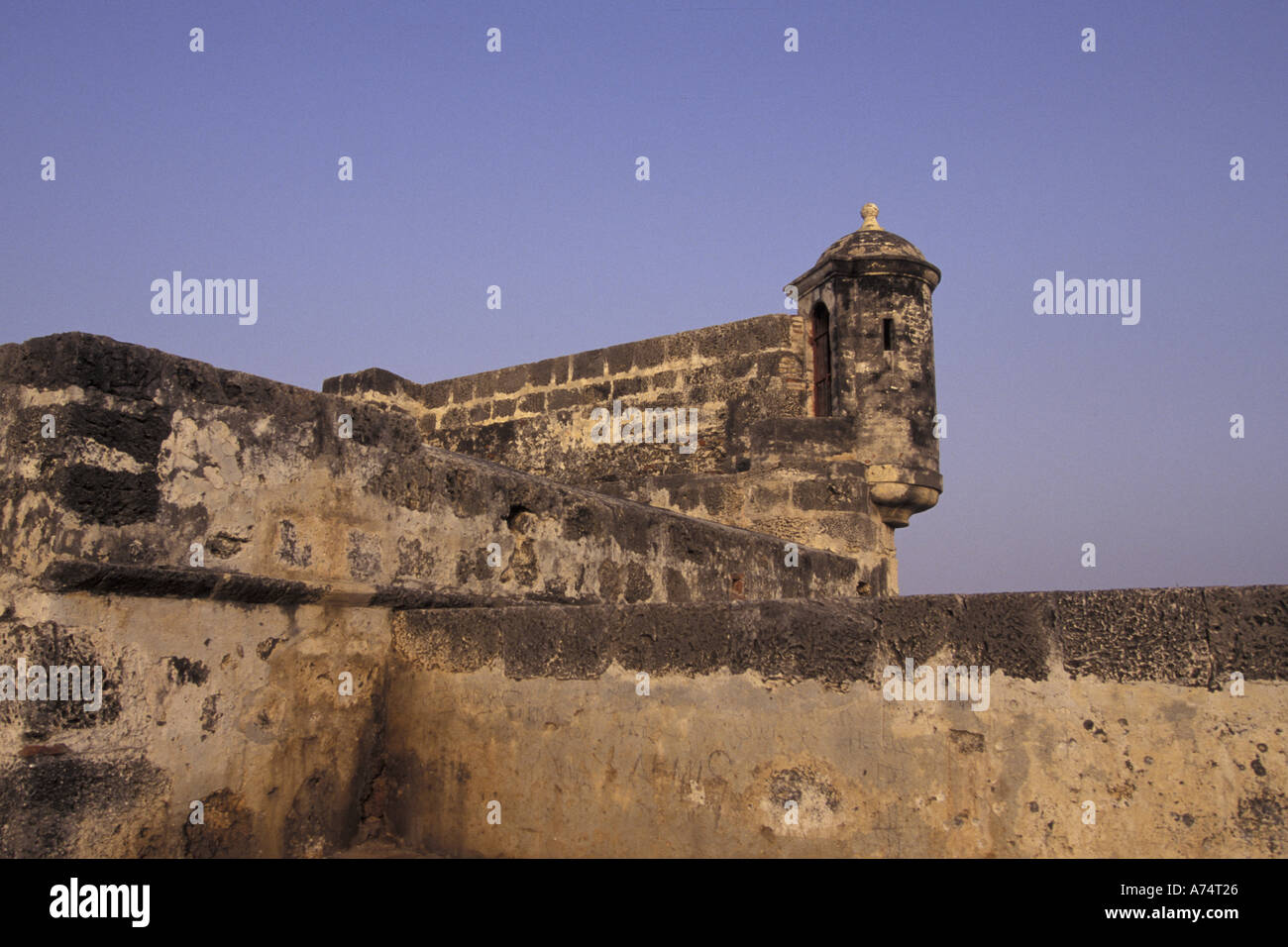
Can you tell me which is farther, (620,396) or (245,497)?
(620,396)

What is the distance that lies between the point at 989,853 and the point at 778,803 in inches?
22.3

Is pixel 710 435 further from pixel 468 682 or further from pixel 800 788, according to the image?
pixel 800 788

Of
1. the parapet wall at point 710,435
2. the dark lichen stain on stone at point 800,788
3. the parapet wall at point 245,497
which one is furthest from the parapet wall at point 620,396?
the dark lichen stain on stone at point 800,788

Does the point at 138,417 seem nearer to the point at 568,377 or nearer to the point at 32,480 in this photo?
Result: the point at 32,480

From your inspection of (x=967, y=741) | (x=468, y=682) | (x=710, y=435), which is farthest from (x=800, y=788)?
(x=710, y=435)

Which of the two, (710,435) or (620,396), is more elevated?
(620,396)

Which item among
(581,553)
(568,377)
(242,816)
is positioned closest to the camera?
(242,816)

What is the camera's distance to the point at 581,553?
5.34 m

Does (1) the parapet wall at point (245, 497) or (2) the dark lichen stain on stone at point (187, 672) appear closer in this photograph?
(1) the parapet wall at point (245, 497)

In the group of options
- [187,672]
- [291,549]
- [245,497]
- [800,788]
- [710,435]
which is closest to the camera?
[800,788]

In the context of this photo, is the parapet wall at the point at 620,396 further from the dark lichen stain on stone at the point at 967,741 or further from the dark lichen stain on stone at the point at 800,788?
the dark lichen stain on stone at the point at 967,741

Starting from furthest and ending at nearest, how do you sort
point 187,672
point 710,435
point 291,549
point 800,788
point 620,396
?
point 620,396 < point 710,435 < point 291,549 < point 187,672 < point 800,788

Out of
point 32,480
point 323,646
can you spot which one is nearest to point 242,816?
point 323,646

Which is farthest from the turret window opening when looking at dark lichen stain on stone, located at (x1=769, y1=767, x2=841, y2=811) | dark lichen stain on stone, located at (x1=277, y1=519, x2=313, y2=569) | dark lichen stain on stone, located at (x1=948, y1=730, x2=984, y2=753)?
dark lichen stain on stone, located at (x1=948, y1=730, x2=984, y2=753)
